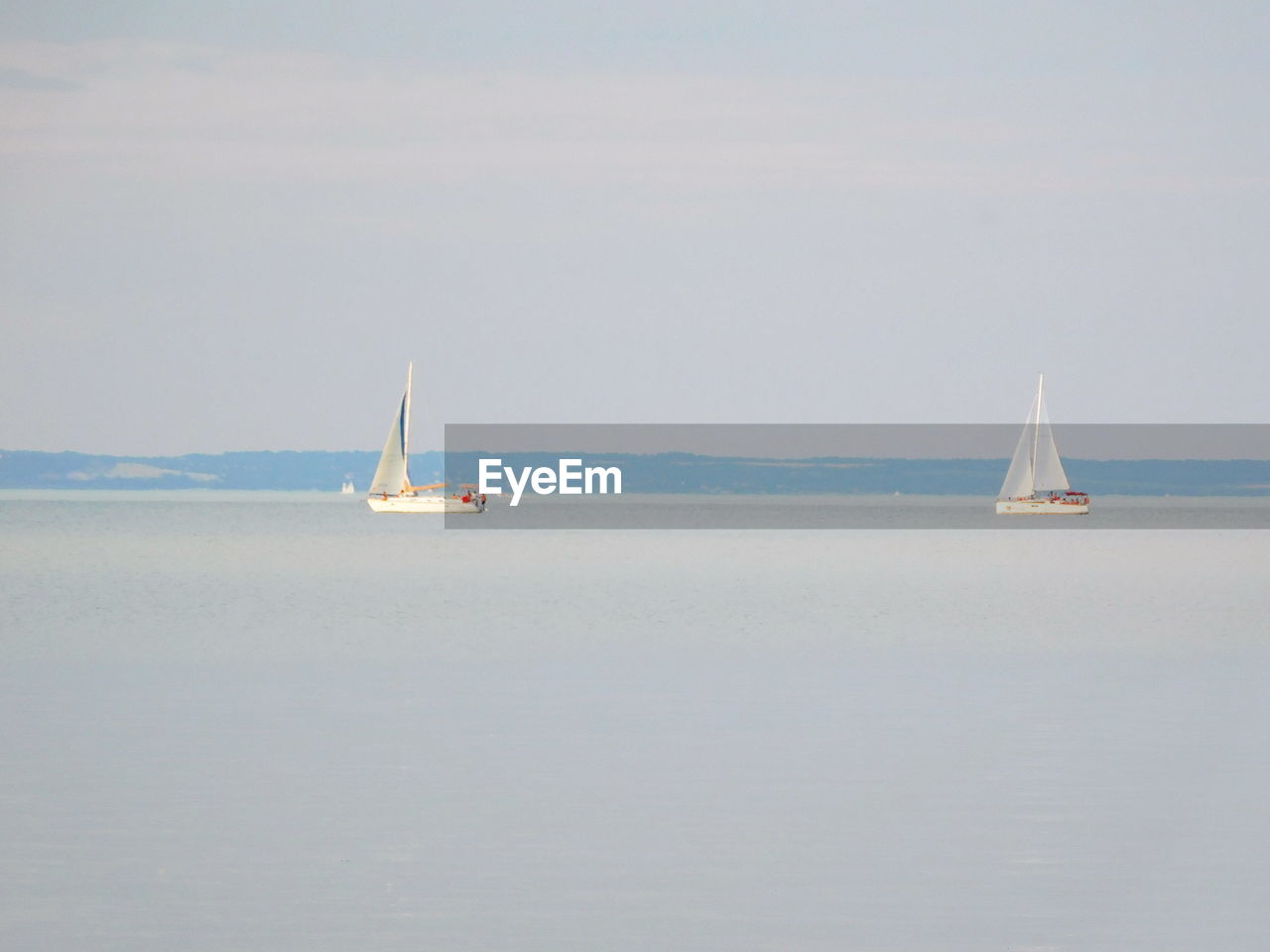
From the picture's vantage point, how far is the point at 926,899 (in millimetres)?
9109

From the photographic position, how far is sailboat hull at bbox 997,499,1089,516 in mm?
110438

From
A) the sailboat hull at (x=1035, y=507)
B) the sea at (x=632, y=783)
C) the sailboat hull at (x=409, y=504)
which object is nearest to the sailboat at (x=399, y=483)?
the sailboat hull at (x=409, y=504)

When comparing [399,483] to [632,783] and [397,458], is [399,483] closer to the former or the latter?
[397,458]

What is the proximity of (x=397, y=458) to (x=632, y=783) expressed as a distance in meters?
90.0

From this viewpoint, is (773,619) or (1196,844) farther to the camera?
(773,619)

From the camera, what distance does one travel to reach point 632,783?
12.3 meters

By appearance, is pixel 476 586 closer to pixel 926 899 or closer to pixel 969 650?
pixel 969 650

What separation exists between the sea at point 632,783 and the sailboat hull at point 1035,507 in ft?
270

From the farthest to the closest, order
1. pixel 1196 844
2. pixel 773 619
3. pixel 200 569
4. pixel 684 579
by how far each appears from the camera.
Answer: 1. pixel 200 569
2. pixel 684 579
3. pixel 773 619
4. pixel 1196 844

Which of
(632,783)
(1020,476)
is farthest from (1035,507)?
(632,783)

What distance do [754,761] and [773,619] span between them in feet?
51.8

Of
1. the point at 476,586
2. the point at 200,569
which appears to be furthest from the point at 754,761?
the point at 200,569

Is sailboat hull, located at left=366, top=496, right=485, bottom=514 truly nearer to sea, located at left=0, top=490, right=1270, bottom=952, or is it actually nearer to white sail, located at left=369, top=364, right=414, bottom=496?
white sail, located at left=369, top=364, right=414, bottom=496

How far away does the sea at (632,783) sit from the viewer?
8.74m
